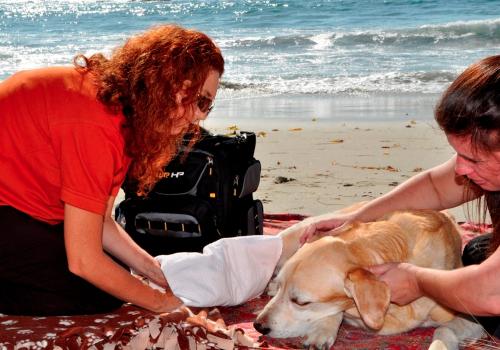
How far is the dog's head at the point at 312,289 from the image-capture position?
3.60 m

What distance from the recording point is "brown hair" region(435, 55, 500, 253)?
311cm

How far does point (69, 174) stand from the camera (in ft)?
10.8

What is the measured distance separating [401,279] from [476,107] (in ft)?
2.90

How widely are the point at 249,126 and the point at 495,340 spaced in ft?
19.4

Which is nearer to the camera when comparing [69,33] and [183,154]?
[183,154]

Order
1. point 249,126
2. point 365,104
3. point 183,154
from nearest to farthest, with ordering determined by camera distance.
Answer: point 183,154
point 249,126
point 365,104

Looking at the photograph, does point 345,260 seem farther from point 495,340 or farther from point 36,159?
point 36,159

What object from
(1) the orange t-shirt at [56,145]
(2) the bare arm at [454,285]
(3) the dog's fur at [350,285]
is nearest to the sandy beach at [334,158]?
(3) the dog's fur at [350,285]

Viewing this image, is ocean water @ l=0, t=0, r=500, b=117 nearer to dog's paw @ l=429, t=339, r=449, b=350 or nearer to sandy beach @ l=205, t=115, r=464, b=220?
sandy beach @ l=205, t=115, r=464, b=220

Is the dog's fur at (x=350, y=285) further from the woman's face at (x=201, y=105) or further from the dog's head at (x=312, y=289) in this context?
the woman's face at (x=201, y=105)

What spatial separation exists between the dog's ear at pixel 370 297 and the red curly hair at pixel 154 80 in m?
1.07

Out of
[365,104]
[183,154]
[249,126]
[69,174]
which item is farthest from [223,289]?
[365,104]

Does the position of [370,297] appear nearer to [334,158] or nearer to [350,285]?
[350,285]

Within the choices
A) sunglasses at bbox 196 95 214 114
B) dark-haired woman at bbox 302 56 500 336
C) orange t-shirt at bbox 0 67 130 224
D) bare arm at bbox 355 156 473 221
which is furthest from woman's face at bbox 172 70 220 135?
bare arm at bbox 355 156 473 221
